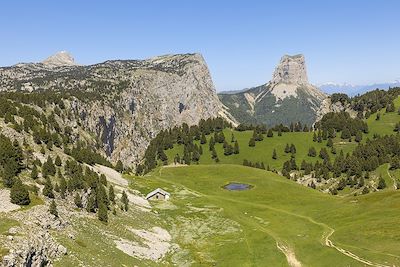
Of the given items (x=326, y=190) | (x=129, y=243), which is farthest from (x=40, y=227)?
(x=326, y=190)

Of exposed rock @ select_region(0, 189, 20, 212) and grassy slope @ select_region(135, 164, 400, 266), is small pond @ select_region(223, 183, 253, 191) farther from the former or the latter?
exposed rock @ select_region(0, 189, 20, 212)

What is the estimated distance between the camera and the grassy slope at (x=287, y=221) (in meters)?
78.6

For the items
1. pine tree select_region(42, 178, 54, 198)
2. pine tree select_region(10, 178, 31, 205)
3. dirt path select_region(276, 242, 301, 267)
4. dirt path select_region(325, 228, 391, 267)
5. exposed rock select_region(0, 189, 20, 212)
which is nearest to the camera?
exposed rock select_region(0, 189, 20, 212)

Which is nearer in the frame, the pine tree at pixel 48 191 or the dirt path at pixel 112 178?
the pine tree at pixel 48 191

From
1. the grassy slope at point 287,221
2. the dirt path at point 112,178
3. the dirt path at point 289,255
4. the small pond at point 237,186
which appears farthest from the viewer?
the small pond at point 237,186

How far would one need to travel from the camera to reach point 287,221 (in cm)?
10762

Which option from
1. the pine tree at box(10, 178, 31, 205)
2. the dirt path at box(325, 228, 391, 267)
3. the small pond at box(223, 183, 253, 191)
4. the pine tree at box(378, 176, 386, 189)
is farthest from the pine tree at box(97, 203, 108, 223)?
the pine tree at box(378, 176, 386, 189)

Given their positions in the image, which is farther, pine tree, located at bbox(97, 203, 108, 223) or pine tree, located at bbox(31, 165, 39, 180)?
pine tree, located at bbox(31, 165, 39, 180)

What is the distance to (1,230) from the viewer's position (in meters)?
52.0

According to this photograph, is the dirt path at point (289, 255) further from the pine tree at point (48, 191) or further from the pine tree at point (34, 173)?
the pine tree at point (34, 173)

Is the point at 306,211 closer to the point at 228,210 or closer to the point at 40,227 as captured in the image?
the point at 228,210

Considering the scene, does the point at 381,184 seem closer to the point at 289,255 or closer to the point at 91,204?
the point at 289,255

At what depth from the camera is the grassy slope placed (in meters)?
78.6

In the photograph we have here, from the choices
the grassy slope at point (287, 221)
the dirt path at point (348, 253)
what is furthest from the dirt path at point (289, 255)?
the dirt path at point (348, 253)
